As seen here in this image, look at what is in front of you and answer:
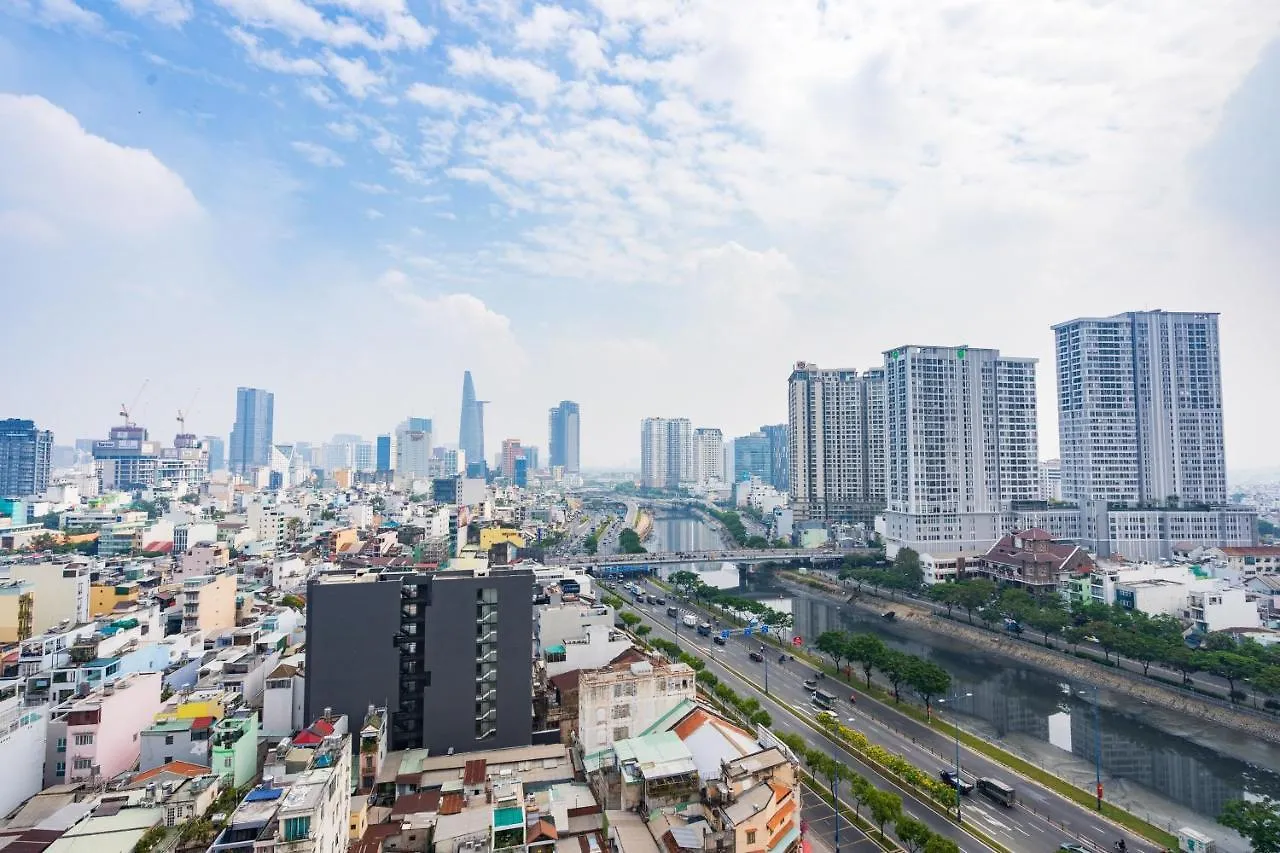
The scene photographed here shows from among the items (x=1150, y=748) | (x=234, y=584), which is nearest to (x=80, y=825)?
(x=234, y=584)

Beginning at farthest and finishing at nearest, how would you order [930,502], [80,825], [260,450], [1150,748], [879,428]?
[260,450] < [879,428] < [930,502] < [1150,748] < [80,825]

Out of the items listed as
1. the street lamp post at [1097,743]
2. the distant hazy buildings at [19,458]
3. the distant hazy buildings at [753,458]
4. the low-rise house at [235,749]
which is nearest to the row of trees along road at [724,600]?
the street lamp post at [1097,743]

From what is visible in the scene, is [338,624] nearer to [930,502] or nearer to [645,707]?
[645,707]

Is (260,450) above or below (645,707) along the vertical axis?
above

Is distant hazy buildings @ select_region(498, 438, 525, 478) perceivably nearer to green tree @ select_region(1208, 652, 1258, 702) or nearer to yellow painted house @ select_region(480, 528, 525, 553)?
yellow painted house @ select_region(480, 528, 525, 553)

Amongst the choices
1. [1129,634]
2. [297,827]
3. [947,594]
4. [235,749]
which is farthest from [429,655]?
[947,594]

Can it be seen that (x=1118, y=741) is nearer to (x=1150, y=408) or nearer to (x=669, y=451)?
(x=1150, y=408)
